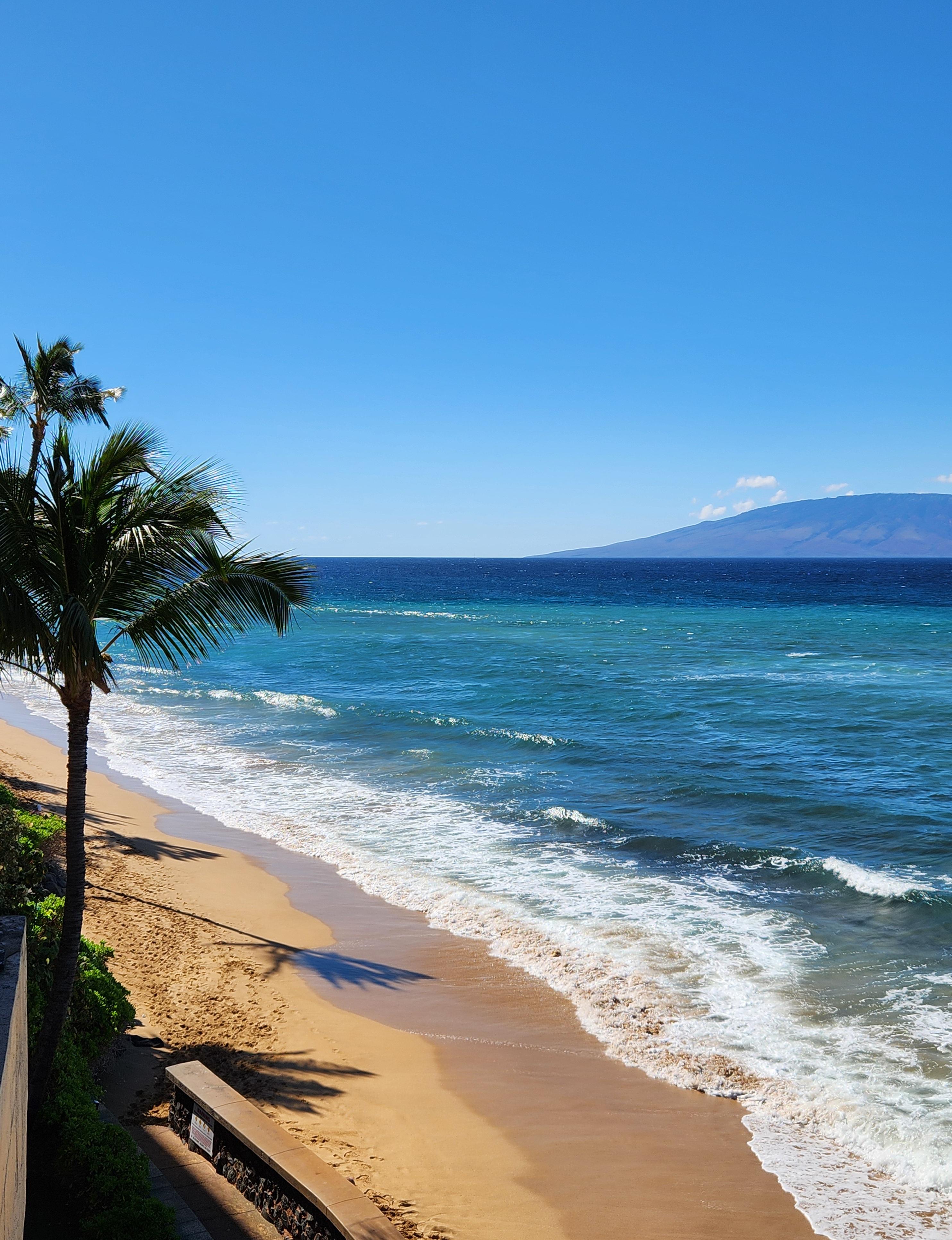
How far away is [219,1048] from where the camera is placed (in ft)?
31.7

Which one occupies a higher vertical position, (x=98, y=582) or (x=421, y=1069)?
(x=98, y=582)

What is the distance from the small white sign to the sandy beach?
2.95 feet

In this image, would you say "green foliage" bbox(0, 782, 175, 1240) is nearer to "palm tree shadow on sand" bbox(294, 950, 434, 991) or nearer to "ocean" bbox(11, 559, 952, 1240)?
"palm tree shadow on sand" bbox(294, 950, 434, 991)

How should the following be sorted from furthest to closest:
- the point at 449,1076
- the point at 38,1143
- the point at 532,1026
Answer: the point at 532,1026, the point at 449,1076, the point at 38,1143

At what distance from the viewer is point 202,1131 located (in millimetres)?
7340

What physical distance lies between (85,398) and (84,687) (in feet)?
45.7

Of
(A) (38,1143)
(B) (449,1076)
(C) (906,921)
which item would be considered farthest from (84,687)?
(C) (906,921)

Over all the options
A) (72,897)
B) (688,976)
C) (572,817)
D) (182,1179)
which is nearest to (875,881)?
(688,976)

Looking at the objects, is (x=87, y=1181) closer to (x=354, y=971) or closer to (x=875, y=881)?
(x=354, y=971)

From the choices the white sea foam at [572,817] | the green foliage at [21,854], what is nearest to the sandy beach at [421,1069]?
the green foliage at [21,854]

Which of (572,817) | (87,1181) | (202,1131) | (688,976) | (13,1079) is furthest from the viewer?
(572,817)

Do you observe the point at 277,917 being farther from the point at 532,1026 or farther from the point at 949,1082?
the point at 949,1082

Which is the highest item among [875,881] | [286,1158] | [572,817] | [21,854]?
[21,854]

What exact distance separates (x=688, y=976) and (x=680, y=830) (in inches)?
247
